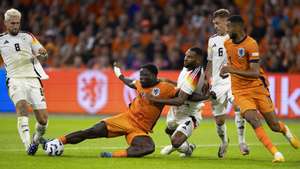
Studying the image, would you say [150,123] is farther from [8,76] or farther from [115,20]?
[115,20]

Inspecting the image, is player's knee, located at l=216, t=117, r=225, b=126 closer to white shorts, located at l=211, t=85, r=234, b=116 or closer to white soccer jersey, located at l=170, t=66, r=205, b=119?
white shorts, located at l=211, t=85, r=234, b=116

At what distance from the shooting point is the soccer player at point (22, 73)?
566 inches

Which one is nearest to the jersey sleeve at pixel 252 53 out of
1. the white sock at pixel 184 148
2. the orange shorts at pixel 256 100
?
the orange shorts at pixel 256 100

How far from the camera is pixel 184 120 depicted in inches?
561

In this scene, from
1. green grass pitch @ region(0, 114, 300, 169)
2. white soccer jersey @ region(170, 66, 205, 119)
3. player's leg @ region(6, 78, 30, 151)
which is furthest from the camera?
player's leg @ region(6, 78, 30, 151)

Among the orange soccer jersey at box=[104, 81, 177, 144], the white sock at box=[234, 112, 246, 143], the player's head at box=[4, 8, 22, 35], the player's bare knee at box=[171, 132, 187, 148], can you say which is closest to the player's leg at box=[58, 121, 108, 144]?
the orange soccer jersey at box=[104, 81, 177, 144]

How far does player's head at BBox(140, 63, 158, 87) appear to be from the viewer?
45.5ft

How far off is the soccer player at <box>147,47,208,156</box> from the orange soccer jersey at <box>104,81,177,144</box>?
0.51 feet

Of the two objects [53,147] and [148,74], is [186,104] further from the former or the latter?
[53,147]

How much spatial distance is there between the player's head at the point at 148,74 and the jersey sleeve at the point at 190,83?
0.52 metres

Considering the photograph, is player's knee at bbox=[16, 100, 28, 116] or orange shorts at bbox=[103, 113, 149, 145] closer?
orange shorts at bbox=[103, 113, 149, 145]

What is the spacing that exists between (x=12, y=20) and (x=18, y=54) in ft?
2.03

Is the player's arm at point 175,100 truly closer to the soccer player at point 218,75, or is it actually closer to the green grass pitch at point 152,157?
the green grass pitch at point 152,157

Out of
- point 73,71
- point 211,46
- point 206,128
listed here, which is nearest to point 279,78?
point 206,128
